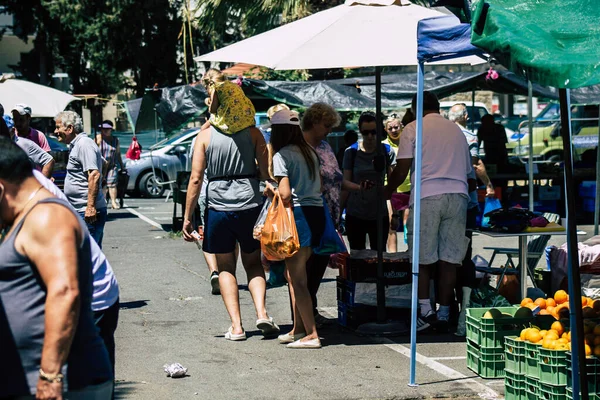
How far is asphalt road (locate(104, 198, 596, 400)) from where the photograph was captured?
20.9 feet

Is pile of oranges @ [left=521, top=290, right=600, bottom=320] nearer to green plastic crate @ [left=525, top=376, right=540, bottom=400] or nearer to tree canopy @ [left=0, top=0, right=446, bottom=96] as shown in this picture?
green plastic crate @ [left=525, top=376, right=540, bottom=400]

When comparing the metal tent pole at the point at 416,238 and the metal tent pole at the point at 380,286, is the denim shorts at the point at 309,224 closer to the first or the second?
the metal tent pole at the point at 380,286

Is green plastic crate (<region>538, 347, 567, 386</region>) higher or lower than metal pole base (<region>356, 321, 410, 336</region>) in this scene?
higher

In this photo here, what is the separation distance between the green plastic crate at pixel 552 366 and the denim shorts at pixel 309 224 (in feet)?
7.57

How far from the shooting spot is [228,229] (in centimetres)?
772

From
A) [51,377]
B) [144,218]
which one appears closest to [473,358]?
[51,377]

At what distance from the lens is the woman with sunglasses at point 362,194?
30.9 feet

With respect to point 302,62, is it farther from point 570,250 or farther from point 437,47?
point 570,250

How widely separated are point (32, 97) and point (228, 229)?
1012cm

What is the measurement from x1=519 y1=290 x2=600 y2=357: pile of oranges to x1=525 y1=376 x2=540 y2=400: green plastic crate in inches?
8.5

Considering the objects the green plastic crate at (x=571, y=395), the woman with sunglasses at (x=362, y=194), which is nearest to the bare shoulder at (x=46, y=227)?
the green plastic crate at (x=571, y=395)

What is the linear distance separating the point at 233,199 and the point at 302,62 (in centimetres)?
120

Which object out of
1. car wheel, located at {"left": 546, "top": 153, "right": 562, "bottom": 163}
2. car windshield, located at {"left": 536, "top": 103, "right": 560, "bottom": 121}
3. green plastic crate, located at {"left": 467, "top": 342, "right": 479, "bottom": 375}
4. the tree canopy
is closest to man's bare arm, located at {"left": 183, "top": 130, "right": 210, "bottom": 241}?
green plastic crate, located at {"left": 467, "top": 342, "right": 479, "bottom": 375}

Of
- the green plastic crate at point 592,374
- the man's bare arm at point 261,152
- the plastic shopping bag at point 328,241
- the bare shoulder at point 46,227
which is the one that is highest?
the man's bare arm at point 261,152
